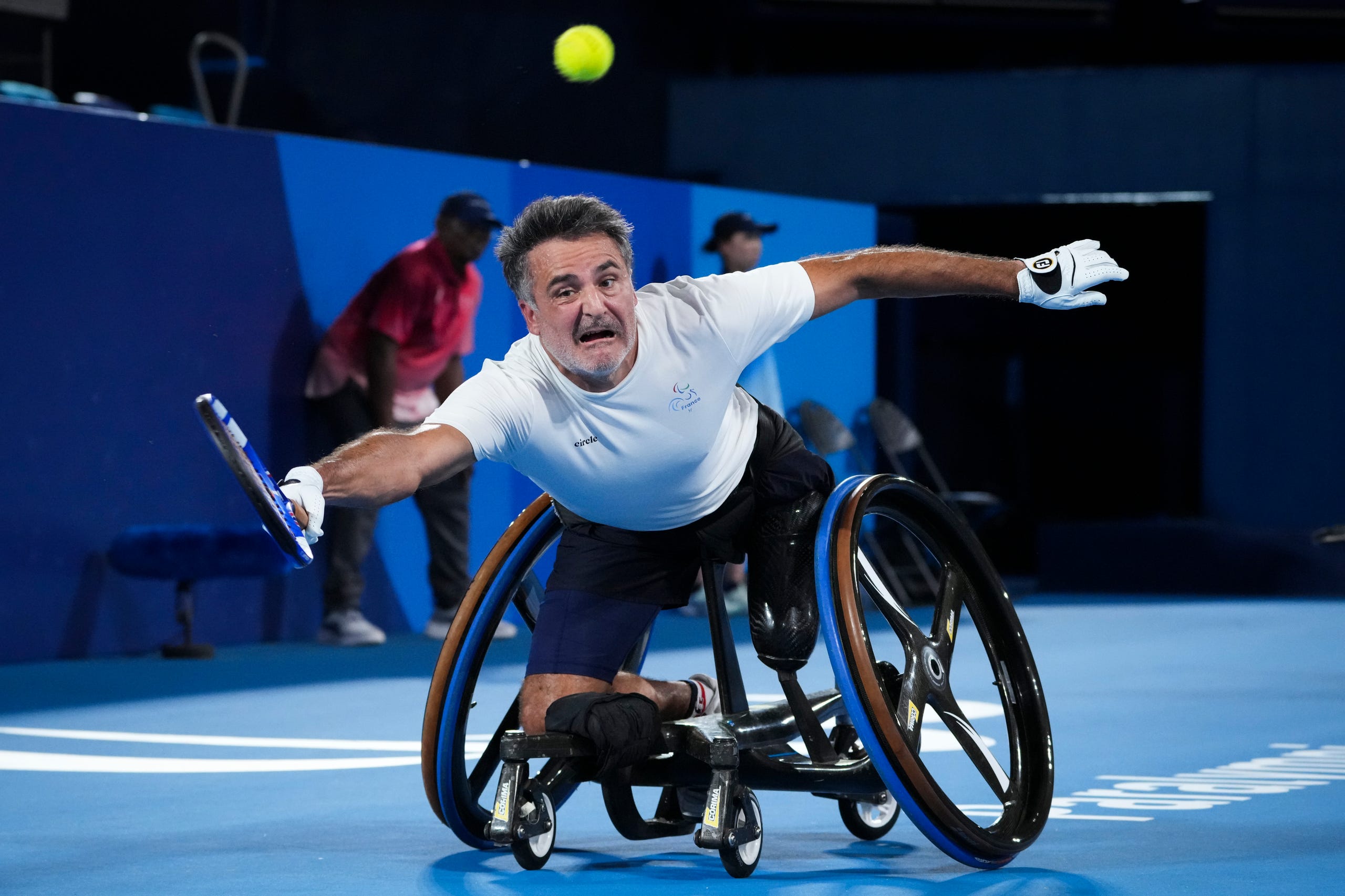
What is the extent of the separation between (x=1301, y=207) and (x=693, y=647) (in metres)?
5.54

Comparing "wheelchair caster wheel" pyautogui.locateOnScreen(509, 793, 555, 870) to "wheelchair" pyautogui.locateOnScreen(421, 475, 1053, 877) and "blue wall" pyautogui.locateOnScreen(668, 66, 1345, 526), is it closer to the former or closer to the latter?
"wheelchair" pyautogui.locateOnScreen(421, 475, 1053, 877)

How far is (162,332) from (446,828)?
4.13 metres

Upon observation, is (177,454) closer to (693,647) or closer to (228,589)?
(228,589)

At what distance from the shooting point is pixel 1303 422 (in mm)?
11703

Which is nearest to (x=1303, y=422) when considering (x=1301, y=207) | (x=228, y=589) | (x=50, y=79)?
(x=1301, y=207)

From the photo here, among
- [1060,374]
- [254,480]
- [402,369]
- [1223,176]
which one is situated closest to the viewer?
[254,480]

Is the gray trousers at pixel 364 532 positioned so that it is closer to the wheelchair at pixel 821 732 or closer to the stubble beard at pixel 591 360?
the wheelchair at pixel 821 732

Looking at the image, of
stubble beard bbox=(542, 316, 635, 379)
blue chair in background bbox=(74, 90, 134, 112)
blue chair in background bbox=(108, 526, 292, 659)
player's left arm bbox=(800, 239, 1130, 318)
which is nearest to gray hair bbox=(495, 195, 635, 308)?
stubble beard bbox=(542, 316, 635, 379)

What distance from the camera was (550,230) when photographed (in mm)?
3584

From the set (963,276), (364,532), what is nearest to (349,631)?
(364,532)

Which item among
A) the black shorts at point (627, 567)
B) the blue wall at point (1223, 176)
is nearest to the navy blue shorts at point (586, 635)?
the black shorts at point (627, 567)

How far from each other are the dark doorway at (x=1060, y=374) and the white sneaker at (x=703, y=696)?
8.51 metres

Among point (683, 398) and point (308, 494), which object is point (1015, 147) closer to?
point (683, 398)

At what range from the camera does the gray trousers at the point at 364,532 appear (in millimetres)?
8164
